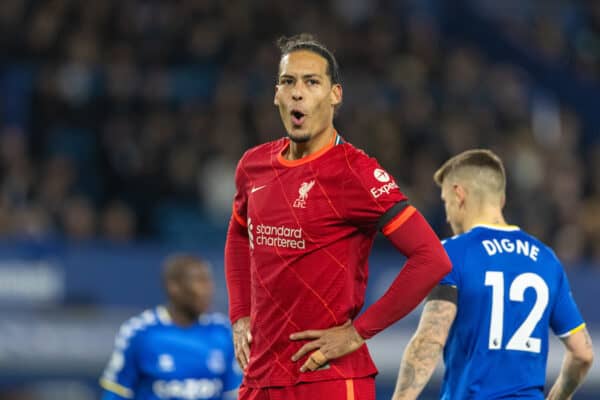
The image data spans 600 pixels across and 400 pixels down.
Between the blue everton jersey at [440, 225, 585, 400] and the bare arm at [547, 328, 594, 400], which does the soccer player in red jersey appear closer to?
the blue everton jersey at [440, 225, 585, 400]

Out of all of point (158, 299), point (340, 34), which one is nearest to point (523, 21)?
point (340, 34)

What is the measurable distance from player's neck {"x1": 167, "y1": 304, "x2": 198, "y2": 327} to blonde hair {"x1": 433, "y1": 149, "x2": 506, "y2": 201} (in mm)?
2489

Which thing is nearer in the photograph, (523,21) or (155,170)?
(155,170)

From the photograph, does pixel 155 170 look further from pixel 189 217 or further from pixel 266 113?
pixel 266 113

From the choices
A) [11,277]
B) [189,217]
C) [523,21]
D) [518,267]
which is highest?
[523,21]

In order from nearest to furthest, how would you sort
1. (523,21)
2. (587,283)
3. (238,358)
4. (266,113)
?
(238,358)
(587,283)
(266,113)
(523,21)

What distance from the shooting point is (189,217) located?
42.7ft

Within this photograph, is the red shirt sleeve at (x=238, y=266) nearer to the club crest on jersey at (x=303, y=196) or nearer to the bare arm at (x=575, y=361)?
the club crest on jersey at (x=303, y=196)

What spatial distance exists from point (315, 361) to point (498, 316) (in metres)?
1.14

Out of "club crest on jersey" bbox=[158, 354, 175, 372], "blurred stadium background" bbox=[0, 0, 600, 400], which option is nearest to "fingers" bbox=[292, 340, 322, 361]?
"club crest on jersey" bbox=[158, 354, 175, 372]

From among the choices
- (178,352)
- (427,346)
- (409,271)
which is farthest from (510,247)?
(178,352)

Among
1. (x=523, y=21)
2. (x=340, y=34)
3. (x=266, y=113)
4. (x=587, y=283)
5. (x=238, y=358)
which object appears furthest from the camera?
(x=523, y=21)

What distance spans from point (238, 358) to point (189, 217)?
26.1 feet

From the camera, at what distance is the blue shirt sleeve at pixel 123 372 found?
23.4 feet
